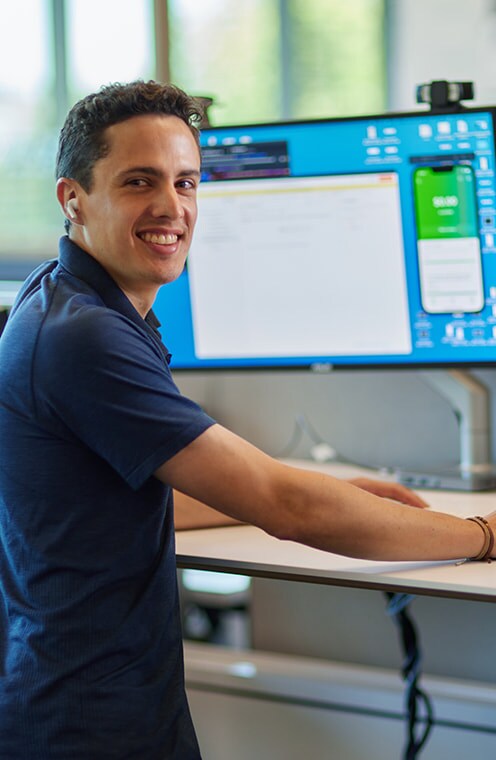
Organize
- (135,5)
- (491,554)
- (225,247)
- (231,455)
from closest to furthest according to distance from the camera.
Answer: (231,455) → (491,554) → (225,247) → (135,5)

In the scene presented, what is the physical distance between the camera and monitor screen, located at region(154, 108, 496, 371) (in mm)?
1644

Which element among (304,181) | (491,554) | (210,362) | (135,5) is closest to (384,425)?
(210,362)

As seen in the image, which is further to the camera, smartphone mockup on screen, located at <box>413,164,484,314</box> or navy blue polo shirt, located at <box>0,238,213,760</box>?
smartphone mockup on screen, located at <box>413,164,484,314</box>

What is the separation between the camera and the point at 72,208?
4.20 feet

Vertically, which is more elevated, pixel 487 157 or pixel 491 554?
pixel 487 157

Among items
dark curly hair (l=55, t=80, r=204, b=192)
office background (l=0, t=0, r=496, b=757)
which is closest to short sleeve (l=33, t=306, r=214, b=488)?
dark curly hair (l=55, t=80, r=204, b=192)

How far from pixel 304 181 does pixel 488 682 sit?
36.4 inches

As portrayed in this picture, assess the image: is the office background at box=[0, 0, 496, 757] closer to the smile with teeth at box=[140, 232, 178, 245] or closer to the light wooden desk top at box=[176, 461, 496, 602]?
the light wooden desk top at box=[176, 461, 496, 602]

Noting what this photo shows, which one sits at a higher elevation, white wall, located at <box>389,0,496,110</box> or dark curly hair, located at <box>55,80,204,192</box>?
white wall, located at <box>389,0,496,110</box>

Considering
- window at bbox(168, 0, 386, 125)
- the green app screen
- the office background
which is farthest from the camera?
window at bbox(168, 0, 386, 125)

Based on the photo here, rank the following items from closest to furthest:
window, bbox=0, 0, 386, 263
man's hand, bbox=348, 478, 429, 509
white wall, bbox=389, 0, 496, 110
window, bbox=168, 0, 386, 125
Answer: man's hand, bbox=348, 478, 429, 509 < white wall, bbox=389, 0, 496, 110 < window, bbox=0, 0, 386, 263 < window, bbox=168, 0, 386, 125

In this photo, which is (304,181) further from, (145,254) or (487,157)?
(145,254)

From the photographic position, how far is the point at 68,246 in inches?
49.3

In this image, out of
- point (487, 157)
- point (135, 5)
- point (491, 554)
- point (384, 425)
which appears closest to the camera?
point (491, 554)
